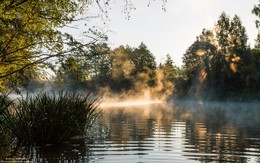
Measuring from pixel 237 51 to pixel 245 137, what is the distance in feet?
229

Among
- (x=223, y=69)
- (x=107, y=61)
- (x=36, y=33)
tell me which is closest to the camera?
(x=36, y=33)

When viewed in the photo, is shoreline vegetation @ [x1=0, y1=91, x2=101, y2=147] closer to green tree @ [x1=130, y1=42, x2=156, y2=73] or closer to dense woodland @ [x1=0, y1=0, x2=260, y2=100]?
dense woodland @ [x1=0, y1=0, x2=260, y2=100]

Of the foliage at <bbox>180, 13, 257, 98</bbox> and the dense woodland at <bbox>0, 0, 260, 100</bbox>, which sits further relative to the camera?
the foliage at <bbox>180, 13, 257, 98</bbox>

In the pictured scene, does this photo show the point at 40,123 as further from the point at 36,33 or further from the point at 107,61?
the point at 107,61

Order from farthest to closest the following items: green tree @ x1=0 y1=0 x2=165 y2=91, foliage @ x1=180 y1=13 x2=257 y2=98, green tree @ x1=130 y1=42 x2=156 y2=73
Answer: green tree @ x1=130 y1=42 x2=156 y2=73
foliage @ x1=180 y1=13 x2=257 y2=98
green tree @ x1=0 y1=0 x2=165 y2=91

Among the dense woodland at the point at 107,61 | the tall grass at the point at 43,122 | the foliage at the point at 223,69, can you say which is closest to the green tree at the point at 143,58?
the dense woodland at the point at 107,61

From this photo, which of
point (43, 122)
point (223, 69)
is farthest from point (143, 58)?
point (43, 122)

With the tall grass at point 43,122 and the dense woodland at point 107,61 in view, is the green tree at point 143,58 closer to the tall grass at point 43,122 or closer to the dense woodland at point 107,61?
the dense woodland at point 107,61

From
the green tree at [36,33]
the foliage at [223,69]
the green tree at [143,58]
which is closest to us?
the green tree at [36,33]

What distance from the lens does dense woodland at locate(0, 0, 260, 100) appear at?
42.2 ft

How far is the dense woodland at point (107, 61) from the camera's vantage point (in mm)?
12859

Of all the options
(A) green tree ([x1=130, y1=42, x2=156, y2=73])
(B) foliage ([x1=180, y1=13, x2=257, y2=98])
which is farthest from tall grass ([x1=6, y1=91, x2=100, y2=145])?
(A) green tree ([x1=130, y1=42, x2=156, y2=73])

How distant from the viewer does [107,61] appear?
5177 inches

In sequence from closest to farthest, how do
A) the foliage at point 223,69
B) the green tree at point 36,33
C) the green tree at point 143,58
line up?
the green tree at point 36,33, the foliage at point 223,69, the green tree at point 143,58
